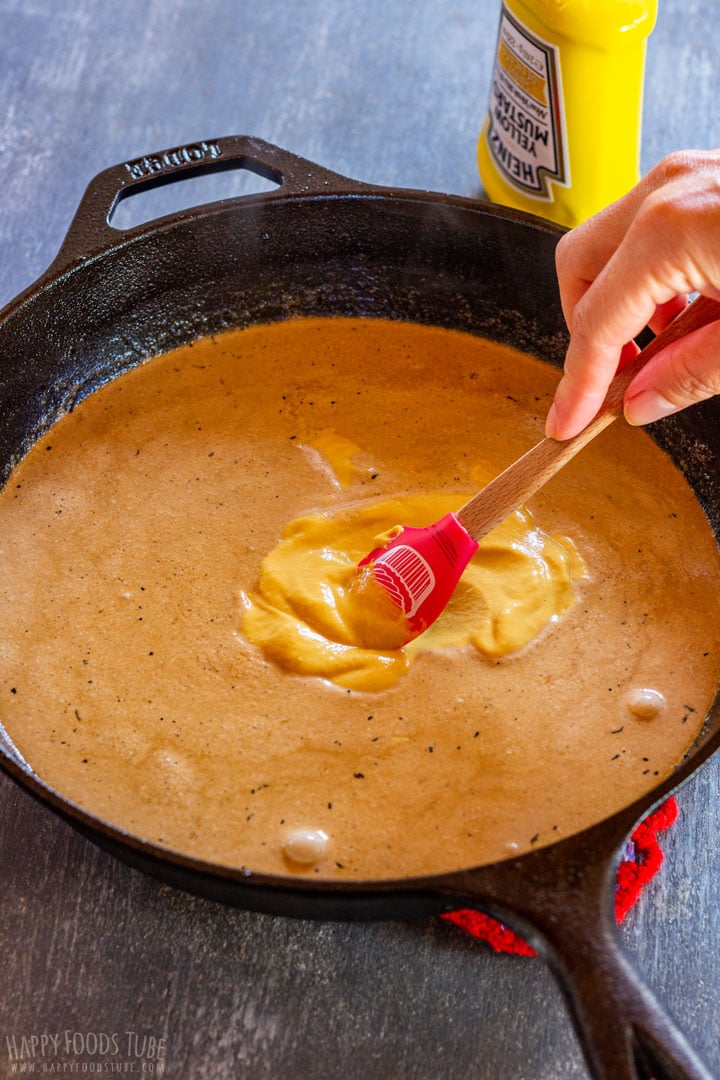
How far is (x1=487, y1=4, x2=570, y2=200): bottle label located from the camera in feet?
4.97

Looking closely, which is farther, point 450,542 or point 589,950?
point 450,542

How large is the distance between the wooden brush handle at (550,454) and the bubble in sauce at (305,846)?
394mm

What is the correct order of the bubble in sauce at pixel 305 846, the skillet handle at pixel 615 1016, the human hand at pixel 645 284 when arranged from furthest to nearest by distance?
the bubble in sauce at pixel 305 846
the human hand at pixel 645 284
the skillet handle at pixel 615 1016

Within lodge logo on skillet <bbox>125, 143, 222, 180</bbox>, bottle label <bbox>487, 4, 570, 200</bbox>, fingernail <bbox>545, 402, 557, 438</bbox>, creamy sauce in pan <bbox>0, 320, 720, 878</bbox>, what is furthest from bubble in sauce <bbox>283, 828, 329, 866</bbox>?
bottle label <bbox>487, 4, 570, 200</bbox>

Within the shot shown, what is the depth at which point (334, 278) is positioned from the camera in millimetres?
1646

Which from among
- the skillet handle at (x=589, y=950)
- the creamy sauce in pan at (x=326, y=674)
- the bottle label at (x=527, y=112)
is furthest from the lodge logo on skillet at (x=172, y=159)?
the skillet handle at (x=589, y=950)

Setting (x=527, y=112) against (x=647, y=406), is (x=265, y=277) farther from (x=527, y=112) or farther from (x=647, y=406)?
(x=647, y=406)

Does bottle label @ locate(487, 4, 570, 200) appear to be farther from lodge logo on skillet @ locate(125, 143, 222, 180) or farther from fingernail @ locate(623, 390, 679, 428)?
fingernail @ locate(623, 390, 679, 428)

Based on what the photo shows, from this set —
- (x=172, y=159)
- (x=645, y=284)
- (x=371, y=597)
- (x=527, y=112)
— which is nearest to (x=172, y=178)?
(x=172, y=159)

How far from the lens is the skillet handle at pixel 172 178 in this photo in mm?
1456

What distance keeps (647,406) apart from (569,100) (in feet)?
2.10

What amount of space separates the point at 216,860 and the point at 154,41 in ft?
5.71

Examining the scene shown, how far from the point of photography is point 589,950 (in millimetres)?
848

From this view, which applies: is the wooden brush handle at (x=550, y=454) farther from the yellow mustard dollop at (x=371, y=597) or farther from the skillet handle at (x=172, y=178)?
the skillet handle at (x=172, y=178)
